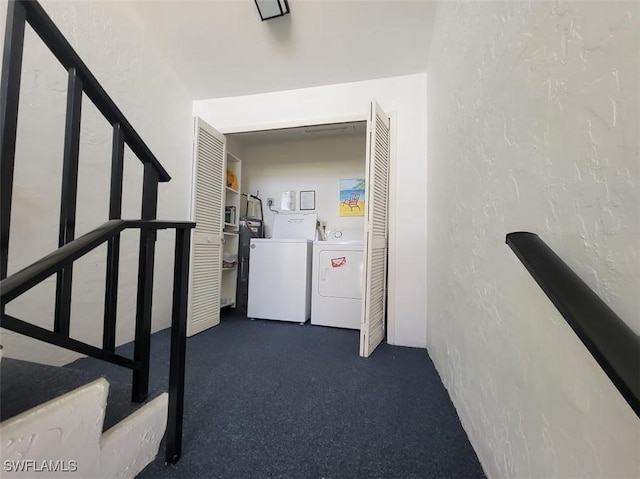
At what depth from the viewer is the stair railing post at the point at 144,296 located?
3.17ft

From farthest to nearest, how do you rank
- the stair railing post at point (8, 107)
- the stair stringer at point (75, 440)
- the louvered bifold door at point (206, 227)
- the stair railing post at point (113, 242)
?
the louvered bifold door at point (206, 227), the stair railing post at point (113, 242), the stair railing post at point (8, 107), the stair stringer at point (75, 440)

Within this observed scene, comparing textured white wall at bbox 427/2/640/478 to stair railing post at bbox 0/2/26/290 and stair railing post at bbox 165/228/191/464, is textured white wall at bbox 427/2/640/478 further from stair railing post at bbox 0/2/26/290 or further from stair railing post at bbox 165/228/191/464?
stair railing post at bbox 0/2/26/290

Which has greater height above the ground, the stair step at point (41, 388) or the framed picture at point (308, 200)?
the framed picture at point (308, 200)

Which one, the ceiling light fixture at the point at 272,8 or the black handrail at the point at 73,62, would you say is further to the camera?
the ceiling light fixture at the point at 272,8

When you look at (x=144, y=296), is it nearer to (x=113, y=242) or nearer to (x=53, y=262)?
(x=113, y=242)

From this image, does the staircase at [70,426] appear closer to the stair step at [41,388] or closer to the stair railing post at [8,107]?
the stair step at [41,388]

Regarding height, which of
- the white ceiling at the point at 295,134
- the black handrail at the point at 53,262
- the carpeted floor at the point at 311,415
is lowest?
the carpeted floor at the point at 311,415

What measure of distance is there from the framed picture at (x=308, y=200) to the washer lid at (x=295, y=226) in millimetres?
151

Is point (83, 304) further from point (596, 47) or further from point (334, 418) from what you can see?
point (596, 47)

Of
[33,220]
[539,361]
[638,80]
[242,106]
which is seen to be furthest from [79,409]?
[242,106]

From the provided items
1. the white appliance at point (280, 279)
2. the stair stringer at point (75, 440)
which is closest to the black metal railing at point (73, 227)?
the stair stringer at point (75, 440)

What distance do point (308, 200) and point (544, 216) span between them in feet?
9.66

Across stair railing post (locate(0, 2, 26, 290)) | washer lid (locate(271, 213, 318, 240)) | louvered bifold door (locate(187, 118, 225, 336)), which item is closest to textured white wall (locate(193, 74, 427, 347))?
louvered bifold door (locate(187, 118, 225, 336))

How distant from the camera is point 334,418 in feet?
3.96
